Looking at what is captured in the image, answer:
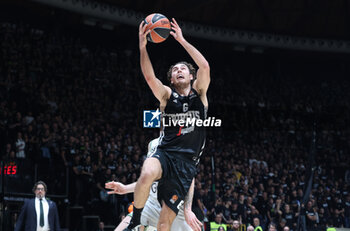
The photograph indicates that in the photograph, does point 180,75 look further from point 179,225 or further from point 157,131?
point 157,131

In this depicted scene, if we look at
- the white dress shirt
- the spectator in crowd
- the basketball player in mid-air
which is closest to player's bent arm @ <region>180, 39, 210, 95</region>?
the basketball player in mid-air

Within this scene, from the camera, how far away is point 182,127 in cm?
642

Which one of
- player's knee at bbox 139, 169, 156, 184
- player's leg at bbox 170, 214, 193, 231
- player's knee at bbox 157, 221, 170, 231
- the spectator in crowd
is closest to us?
player's knee at bbox 139, 169, 156, 184

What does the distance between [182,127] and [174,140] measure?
7.4 inches

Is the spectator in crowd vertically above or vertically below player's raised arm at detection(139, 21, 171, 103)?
below

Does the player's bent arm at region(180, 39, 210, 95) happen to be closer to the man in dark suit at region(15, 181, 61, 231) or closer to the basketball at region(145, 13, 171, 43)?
the basketball at region(145, 13, 171, 43)

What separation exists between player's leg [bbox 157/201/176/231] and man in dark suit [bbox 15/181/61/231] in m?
5.64

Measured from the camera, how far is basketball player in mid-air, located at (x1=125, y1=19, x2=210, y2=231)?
6098 mm

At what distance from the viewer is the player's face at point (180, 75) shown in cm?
653

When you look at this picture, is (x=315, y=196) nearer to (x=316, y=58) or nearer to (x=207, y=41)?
(x=207, y=41)

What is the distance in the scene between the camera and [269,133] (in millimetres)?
24969

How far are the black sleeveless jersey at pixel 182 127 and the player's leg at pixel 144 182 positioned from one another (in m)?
0.36

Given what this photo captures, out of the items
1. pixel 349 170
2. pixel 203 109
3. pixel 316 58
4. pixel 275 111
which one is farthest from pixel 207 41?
pixel 203 109

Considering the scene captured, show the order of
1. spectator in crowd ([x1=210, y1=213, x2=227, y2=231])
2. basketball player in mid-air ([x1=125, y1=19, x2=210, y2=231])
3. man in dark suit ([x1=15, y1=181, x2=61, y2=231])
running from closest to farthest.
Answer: basketball player in mid-air ([x1=125, y1=19, x2=210, y2=231]), man in dark suit ([x1=15, y1=181, x2=61, y2=231]), spectator in crowd ([x1=210, y1=213, x2=227, y2=231])
